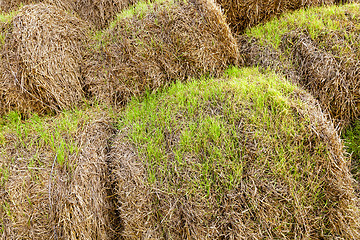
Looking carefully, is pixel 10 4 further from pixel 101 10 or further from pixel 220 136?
pixel 220 136

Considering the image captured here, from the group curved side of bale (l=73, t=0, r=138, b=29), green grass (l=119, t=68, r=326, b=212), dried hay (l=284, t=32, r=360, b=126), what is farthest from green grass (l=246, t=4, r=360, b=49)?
curved side of bale (l=73, t=0, r=138, b=29)

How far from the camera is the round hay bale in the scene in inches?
53.6

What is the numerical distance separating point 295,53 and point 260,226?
1414 mm

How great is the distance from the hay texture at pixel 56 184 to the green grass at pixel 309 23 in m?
1.65

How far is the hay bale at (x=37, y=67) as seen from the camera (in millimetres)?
1897

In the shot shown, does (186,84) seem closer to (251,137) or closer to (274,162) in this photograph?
(251,137)

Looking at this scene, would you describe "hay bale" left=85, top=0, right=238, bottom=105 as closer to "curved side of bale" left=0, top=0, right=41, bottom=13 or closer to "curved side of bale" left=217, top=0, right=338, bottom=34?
"curved side of bale" left=217, top=0, right=338, bottom=34

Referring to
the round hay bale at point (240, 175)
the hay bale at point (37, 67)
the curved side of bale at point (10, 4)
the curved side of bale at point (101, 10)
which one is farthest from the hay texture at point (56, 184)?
the curved side of bale at point (10, 4)

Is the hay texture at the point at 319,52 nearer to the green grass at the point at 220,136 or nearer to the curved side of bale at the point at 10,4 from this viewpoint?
the green grass at the point at 220,136

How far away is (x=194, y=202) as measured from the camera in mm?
1375

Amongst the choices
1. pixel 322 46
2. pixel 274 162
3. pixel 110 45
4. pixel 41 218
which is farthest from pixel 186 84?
pixel 41 218

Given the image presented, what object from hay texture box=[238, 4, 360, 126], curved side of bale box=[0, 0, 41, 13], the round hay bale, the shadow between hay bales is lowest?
the round hay bale

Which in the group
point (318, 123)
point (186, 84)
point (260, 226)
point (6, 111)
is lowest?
point (260, 226)

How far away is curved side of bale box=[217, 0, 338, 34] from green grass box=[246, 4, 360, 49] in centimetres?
9
